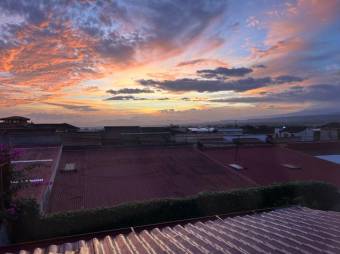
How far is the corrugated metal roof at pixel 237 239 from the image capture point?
Answer: 15.0 feet

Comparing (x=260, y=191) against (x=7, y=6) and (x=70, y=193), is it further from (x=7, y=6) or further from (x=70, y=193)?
(x=7, y=6)

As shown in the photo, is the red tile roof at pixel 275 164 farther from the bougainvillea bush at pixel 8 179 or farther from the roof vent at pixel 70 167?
the bougainvillea bush at pixel 8 179

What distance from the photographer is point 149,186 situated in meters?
16.2

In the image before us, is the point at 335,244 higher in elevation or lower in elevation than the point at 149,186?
higher

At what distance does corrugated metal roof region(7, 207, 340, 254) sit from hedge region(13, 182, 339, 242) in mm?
5281

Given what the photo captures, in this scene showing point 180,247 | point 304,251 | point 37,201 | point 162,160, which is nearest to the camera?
point 304,251

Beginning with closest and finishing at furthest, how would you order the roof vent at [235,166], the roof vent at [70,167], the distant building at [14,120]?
the roof vent at [70,167] < the roof vent at [235,166] < the distant building at [14,120]

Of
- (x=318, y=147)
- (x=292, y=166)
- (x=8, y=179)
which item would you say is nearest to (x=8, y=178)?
(x=8, y=179)

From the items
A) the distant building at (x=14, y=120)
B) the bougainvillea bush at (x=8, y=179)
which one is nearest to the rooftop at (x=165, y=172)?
the bougainvillea bush at (x=8, y=179)

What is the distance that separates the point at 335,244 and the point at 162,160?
658 inches

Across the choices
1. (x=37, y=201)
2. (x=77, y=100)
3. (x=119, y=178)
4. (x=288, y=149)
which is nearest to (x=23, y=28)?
(x=37, y=201)

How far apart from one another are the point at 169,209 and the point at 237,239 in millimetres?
7622

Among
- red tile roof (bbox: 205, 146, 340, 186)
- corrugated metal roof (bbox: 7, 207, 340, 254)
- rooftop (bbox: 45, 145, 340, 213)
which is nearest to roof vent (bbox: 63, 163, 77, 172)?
rooftop (bbox: 45, 145, 340, 213)

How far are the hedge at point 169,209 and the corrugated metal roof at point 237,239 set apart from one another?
5281 millimetres
